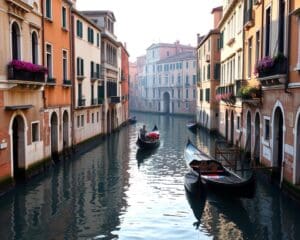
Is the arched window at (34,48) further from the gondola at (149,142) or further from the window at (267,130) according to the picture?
the gondola at (149,142)

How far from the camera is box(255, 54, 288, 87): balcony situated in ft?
38.2

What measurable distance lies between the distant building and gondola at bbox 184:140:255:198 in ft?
145

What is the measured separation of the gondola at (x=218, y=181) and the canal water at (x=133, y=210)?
385 mm

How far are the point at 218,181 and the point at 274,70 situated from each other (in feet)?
12.5

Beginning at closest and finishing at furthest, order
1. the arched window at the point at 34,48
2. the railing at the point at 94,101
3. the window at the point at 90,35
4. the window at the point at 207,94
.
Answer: the arched window at the point at 34,48 < the window at the point at 90,35 < the railing at the point at 94,101 < the window at the point at 207,94

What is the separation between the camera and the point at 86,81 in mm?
24062

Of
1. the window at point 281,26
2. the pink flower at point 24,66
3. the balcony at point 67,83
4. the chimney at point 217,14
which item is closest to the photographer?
the pink flower at point 24,66

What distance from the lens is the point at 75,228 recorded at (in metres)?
9.41

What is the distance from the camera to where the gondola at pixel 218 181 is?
1077cm

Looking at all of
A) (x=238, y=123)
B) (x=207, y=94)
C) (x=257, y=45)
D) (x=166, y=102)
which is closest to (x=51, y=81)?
(x=257, y=45)

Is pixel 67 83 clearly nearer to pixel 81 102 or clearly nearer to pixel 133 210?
pixel 81 102

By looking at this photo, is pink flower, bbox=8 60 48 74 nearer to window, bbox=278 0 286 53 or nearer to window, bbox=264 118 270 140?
window, bbox=278 0 286 53

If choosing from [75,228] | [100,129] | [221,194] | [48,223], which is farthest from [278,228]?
[100,129]

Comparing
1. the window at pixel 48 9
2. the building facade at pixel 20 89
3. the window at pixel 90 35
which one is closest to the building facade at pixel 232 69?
the window at pixel 90 35
